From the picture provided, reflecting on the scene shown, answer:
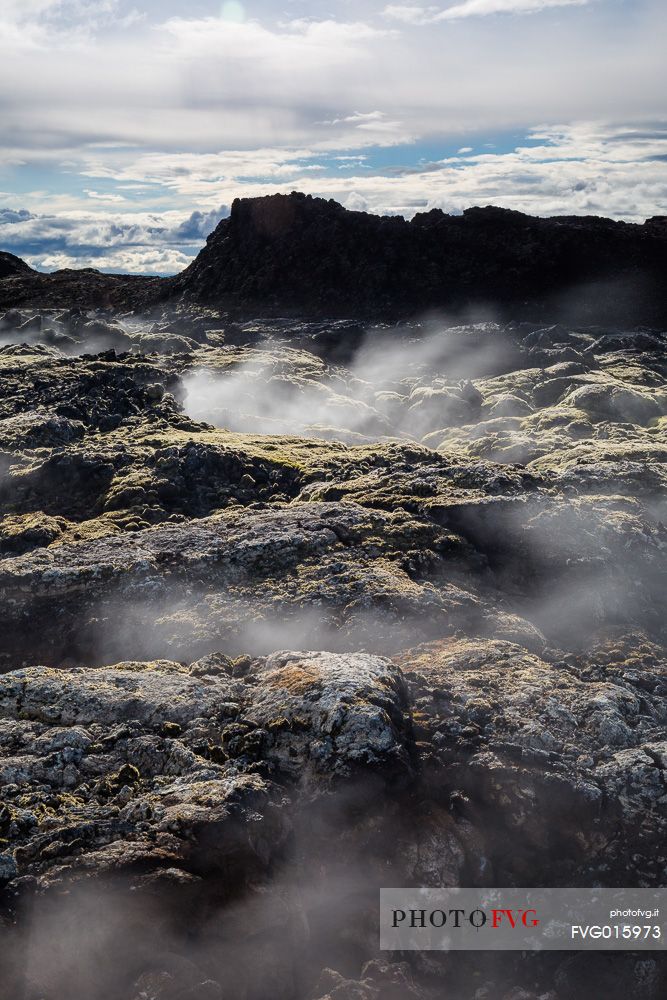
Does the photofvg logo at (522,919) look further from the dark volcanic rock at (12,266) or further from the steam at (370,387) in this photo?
the dark volcanic rock at (12,266)

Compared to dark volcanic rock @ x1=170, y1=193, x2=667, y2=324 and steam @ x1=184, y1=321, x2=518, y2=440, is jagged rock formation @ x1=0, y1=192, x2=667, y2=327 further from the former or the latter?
steam @ x1=184, y1=321, x2=518, y2=440

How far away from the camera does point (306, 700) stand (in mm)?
22516

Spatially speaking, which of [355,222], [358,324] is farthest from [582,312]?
[355,222]

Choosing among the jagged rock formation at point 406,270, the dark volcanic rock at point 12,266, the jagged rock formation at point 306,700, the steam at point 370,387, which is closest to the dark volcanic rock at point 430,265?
the jagged rock formation at point 406,270

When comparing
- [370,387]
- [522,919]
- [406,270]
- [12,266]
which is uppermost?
[12,266]

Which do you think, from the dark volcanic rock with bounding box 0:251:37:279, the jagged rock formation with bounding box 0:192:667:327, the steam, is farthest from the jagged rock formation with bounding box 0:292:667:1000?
the dark volcanic rock with bounding box 0:251:37:279

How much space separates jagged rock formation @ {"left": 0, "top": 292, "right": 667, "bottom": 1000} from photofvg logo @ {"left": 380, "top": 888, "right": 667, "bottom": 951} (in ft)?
1.14

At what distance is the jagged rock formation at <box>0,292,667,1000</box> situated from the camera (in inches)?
677

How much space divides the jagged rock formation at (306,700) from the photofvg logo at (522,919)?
35cm

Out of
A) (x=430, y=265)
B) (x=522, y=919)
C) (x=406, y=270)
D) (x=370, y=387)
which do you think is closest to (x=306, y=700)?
(x=522, y=919)

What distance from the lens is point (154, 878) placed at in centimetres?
1709

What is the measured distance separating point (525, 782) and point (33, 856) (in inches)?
520

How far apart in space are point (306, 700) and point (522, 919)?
8192 mm

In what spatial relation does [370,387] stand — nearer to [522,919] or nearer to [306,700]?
[306,700]
